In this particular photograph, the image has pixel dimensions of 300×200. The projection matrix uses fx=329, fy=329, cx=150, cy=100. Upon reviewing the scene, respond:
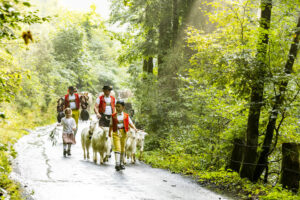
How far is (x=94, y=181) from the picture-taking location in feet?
27.0

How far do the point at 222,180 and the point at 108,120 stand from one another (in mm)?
4447

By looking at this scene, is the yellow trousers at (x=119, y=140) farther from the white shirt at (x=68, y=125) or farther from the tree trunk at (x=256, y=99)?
the tree trunk at (x=256, y=99)

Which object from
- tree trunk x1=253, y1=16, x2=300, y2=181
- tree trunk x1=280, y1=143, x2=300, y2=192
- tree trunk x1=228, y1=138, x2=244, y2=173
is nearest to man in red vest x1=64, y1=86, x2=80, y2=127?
tree trunk x1=228, y1=138, x2=244, y2=173

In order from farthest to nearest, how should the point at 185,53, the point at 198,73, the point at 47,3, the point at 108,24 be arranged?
the point at 47,3
the point at 108,24
the point at 185,53
the point at 198,73

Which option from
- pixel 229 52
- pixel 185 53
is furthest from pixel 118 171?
pixel 185 53

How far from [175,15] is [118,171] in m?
10.6

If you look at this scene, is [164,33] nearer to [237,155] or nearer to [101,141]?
[101,141]

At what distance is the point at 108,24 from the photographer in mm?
21812

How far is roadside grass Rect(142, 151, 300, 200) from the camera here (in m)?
7.41

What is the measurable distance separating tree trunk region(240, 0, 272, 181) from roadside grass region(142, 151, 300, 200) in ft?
1.59

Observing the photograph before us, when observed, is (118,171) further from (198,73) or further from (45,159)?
(198,73)

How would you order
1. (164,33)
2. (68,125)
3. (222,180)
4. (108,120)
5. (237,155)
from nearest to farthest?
(222,180) < (237,155) < (108,120) < (68,125) < (164,33)

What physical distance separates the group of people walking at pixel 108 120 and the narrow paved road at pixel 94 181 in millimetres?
583

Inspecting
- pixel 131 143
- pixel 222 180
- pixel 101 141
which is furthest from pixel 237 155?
pixel 101 141
